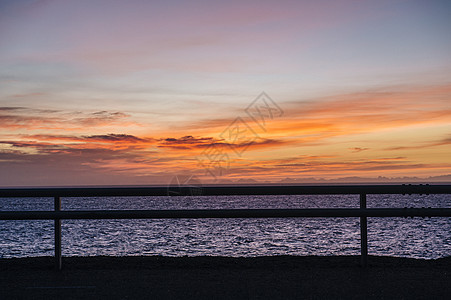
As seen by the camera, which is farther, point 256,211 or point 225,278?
point 256,211

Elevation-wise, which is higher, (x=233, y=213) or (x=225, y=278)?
(x=233, y=213)

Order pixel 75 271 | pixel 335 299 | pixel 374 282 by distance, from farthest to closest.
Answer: pixel 75 271 → pixel 374 282 → pixel 335 299

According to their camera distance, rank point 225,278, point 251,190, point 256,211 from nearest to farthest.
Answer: point 225,278
point 256,211
point 251,190

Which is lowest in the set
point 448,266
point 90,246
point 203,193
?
point 90,246

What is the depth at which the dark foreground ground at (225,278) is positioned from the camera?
16.5ft

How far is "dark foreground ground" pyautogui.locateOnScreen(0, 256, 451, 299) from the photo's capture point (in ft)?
16.5

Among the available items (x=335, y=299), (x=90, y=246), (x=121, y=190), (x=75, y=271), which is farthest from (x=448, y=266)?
(x=90, y=246)

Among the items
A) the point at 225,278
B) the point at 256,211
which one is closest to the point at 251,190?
the point at 256,211

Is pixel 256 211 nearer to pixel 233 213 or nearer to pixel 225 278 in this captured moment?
pixel 233 213

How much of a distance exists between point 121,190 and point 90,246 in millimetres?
20766

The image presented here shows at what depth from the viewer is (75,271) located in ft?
20.6

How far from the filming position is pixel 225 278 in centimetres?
579

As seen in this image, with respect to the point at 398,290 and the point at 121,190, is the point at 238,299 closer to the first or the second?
the point at 398,290

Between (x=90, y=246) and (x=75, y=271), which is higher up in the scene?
(x=75, y=271)
